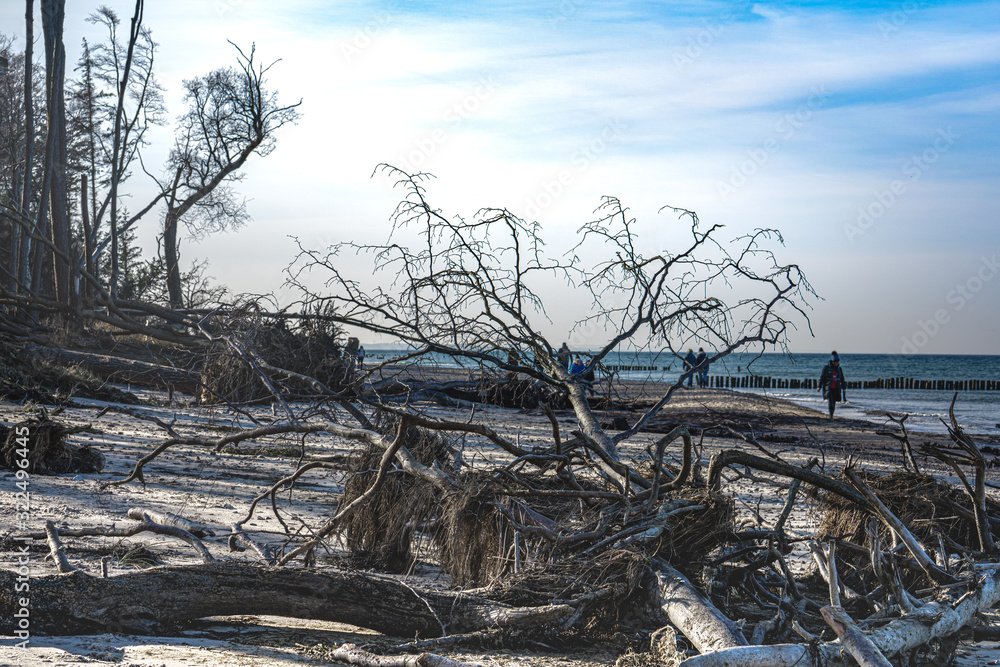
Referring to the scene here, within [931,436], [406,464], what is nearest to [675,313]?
[406,464]

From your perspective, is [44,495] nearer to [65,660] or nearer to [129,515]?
[129,515]

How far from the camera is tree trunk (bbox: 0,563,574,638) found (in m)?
3.25

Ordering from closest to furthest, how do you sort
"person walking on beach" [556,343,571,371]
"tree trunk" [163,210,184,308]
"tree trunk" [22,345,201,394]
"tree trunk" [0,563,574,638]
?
"tree trunk" [0,563,574,638], "person walking on beach" [556,343,571,371], "tree trunk" [22,345,201,394], "tree trunk" [163,210,184,308]

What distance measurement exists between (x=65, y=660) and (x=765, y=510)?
5.77 metres

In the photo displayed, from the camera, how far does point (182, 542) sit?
186 inches

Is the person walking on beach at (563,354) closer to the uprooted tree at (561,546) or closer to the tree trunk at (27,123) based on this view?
the uprooted tree at (561,546)

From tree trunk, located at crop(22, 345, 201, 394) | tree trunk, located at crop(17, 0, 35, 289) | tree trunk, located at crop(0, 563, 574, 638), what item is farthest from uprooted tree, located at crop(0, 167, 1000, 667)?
tree trunk, located at crop(17, 0, 35, 289)

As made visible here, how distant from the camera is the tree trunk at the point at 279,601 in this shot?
325cm

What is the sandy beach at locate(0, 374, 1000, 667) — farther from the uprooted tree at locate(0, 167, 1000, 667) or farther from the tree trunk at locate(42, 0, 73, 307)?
the tree trunk at locate(42, 0, 73, 307)
